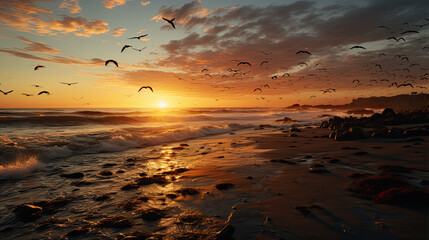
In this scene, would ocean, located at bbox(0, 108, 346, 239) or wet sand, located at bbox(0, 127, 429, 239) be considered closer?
wet sand, located at bbox(0, 127, 429, 239)

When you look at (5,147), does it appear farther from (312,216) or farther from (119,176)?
(312,216)

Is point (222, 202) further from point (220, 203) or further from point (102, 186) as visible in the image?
point (102, 186)

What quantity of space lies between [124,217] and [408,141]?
14.8m

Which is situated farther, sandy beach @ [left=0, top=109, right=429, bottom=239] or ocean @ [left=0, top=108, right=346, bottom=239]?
ocean @ [left=0, top=108, right=346, bottom=239]

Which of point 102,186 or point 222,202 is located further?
point 102,186

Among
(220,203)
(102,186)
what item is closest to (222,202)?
(220,203)

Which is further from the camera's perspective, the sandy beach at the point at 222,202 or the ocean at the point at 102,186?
the ocean at the point at 102,186

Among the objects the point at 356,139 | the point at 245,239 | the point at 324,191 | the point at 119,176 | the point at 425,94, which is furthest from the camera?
the point at 425,94

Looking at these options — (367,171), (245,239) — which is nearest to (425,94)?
(367,171)

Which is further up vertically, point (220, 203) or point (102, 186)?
point (220, 203)

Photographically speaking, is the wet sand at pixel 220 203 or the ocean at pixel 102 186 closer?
the wet sand at pixel 220 203

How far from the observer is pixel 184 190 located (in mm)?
6070

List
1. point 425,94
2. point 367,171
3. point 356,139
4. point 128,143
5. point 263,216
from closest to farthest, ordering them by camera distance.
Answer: point 263,216
point 367,171
point 356,139
point 128,143
point 425,94

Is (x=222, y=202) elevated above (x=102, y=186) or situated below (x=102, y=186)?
above
